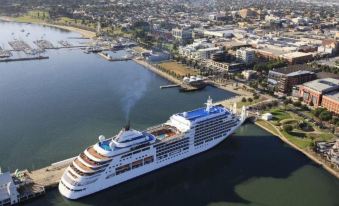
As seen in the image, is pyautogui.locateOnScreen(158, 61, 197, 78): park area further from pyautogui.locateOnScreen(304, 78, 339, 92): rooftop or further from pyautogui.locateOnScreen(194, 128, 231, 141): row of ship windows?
pyautogui.locateOnScreen(194, 128, 231, 141): row of ship windows

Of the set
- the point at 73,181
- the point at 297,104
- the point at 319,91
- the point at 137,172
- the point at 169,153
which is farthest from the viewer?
the point at 319,91

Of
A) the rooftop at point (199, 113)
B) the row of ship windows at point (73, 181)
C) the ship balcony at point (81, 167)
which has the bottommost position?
the row of ship windows at point (73, 181)

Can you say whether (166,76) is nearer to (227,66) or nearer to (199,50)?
(227,66)

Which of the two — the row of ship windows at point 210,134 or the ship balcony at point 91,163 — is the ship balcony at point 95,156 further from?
the row of ship windows at point 210,134

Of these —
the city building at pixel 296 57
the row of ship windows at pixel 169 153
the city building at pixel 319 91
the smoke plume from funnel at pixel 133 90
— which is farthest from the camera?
the city building at pixel 296 57

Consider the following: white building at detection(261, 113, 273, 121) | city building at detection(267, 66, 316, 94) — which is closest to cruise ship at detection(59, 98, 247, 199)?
white building at detection(261, 113, 273, 121)

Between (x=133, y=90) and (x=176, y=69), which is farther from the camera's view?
(x=176, y=69)

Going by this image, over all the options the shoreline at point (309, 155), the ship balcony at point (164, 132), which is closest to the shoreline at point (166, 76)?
the shoreline at point (309, 155)

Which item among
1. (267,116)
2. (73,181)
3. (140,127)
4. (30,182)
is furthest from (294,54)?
(30,182)
